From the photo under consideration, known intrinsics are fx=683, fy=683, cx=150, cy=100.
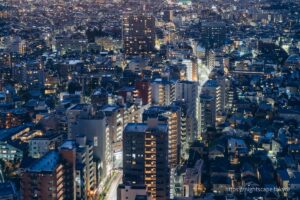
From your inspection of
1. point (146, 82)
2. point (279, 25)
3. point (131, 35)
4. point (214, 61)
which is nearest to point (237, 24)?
point (279, 25)

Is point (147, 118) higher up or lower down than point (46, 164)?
higher up

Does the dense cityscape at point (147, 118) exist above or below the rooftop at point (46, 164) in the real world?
below

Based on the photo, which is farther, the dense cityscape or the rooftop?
the dense cityscape

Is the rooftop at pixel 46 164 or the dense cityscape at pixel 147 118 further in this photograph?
the dense cityscape at pixel 147 118

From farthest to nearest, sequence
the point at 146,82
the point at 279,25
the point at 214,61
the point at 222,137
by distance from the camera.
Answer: the point at 279,25 < the point at 214,61 < the point at 146,82 < the point at 222,137

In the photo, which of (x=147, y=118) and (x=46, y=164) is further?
(x=147, y=118)

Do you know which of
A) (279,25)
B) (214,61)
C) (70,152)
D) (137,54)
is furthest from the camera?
(279,25)

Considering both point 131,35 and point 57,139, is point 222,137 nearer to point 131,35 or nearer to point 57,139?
point 57,139

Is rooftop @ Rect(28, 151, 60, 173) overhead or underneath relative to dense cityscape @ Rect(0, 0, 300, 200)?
overhead
